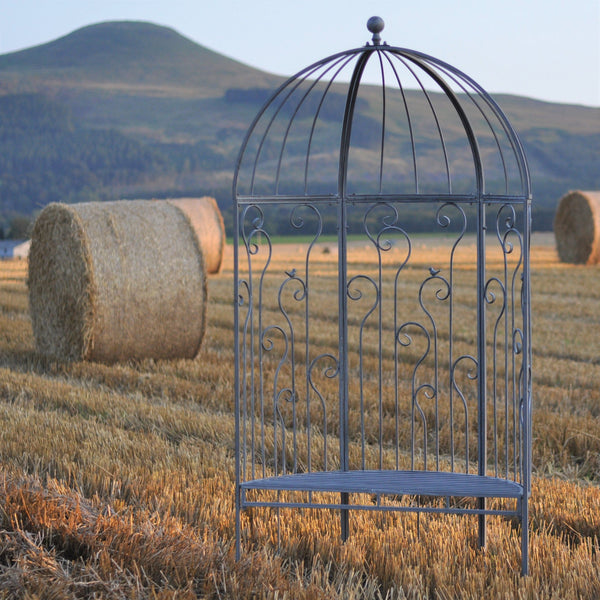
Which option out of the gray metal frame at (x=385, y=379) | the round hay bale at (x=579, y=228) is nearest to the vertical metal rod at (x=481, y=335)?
the gray metal frame at (x=385, y=379)

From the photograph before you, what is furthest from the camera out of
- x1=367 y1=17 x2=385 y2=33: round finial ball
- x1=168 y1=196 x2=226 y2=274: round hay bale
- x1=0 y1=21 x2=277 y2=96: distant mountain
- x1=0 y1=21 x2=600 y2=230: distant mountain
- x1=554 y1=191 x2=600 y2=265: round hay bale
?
x1=0 y1=21 x2=277 y2=96: distant mountain

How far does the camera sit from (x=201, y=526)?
16.6 ft

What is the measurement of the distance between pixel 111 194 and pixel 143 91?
144 feet

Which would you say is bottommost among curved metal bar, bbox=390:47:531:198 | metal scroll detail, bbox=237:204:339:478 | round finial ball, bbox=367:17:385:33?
Result: metal scroll detail, bbox=237:204:339:478

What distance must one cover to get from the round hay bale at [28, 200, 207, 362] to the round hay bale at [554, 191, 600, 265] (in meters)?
16.9

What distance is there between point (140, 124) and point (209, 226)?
87430 mm

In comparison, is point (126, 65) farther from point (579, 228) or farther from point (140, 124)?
point (579, 228)

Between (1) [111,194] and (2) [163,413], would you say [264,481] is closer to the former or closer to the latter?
(2) [163,413]

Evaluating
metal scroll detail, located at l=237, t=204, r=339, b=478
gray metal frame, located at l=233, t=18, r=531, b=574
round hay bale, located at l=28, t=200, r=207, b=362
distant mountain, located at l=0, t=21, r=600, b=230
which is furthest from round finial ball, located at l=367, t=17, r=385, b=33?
distant mountain, located at l=0, t=21, r=600, b=230

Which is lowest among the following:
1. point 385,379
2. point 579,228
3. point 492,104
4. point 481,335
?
point 385,379

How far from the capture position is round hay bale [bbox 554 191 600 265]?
82.5 feet

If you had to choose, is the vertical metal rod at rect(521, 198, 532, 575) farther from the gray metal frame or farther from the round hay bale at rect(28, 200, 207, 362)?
the round hay bale at rect(28, 200, 207, 362)

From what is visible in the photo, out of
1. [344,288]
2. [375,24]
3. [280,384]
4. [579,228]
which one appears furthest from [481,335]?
[579,228]

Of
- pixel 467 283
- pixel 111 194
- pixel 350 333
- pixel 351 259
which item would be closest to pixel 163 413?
pixel 350 333
